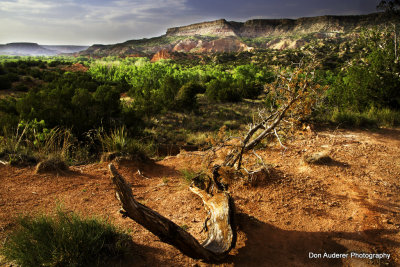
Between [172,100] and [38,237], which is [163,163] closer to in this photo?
[38,237]

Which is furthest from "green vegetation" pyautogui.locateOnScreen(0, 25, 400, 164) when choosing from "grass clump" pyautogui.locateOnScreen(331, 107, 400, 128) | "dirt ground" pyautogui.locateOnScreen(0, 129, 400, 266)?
"dirt ground" pyautogui.locateOnScreen(0, 129, 400, 266)

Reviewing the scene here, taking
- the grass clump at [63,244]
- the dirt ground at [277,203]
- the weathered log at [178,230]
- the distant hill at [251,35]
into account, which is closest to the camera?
the grass clump at [63,244]

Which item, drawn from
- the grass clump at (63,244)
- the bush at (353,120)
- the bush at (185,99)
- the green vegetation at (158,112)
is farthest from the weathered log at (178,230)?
the bush at (185,99)

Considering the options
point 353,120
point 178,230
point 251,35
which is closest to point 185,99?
point 353,120

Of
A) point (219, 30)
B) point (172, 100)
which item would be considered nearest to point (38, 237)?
point (172, 100)

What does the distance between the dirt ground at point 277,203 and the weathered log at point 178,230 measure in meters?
0.18

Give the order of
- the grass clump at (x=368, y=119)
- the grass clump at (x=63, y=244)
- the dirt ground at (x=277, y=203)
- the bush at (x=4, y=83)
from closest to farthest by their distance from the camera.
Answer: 1. the grass clump at (x=63, y=244)
2. the dirt ground at (x=277, y=203)
3. the grass clump at (x=368, y=119)
4. the bush at (x=4, y=83)

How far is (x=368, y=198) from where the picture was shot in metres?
3.53

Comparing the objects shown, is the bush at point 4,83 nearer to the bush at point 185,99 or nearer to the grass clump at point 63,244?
the bush at point 185,99

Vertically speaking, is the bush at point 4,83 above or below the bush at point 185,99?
above

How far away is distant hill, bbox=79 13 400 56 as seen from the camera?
9450 cm

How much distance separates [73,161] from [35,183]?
61.0 inches

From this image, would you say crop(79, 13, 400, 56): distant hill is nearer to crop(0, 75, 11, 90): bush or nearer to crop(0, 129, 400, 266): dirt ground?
crop(0, 75, 11, 90): bush

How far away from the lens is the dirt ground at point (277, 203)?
8.45 ft
